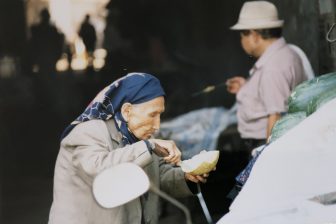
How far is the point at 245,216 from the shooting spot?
310 centimetres

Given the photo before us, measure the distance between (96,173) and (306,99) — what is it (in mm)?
1176

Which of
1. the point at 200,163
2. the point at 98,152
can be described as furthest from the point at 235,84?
the point at 98,152

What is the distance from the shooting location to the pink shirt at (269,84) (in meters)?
3.90

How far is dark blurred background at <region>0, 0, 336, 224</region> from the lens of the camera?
3781 millimetres

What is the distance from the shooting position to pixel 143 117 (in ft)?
11.0

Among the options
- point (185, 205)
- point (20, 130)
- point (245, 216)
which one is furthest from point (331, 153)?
point (20, 130)

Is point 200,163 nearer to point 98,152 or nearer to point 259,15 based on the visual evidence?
point 98,152

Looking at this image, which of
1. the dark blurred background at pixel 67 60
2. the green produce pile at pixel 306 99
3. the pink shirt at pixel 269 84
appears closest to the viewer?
the green produce pile at pixel 306 99

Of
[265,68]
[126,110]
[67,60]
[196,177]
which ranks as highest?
[67,60]

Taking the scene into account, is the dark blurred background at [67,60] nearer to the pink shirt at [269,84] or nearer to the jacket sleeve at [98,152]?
the pink shirt at [269,84]

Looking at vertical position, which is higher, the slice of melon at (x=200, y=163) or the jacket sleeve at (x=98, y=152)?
the jacket sleeve at (x=98, y=152)

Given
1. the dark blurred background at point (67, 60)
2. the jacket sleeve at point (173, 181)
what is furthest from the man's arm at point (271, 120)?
the jacket sleeve at point (173, 181)

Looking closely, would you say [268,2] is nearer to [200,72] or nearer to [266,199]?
[200,72]

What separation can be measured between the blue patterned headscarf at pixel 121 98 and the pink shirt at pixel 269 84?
843mm
